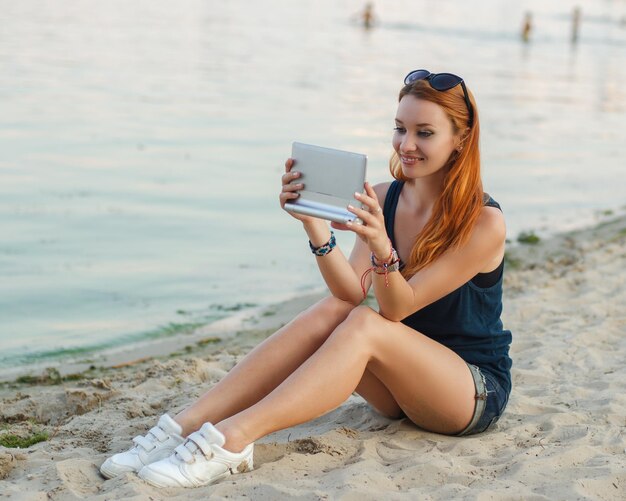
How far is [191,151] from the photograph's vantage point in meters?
12.2

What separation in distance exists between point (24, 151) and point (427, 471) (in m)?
9.01

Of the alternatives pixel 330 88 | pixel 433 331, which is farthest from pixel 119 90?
pixel 433 331

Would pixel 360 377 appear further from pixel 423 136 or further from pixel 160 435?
pixel 423 136

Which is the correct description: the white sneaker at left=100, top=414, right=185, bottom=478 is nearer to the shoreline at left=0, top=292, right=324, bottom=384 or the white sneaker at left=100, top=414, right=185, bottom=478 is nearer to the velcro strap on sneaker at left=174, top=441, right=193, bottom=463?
the velcro strap on sneaker at left=174, top=441, right=193, bottom=463

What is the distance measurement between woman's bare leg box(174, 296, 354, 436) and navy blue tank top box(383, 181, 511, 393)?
39cm

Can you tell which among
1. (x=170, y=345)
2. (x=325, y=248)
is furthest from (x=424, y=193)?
(x=170, y=345)

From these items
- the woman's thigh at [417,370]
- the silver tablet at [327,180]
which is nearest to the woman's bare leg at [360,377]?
the woman's thigh at [417,370]

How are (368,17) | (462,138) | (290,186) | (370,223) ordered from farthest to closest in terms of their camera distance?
1. (368,17)
2. (462,138)
3. (290,186)
4. (370,223)

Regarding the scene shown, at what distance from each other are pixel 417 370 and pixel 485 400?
0.38 metres

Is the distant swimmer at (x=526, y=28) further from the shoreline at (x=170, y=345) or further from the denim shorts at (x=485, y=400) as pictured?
the denim shorts at (x=485, y=400)

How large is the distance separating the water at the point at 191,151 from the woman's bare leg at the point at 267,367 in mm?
2608

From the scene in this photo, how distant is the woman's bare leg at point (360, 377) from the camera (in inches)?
141

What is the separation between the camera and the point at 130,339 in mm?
6453

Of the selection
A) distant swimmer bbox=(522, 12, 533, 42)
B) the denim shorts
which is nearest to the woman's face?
the denim shorts
